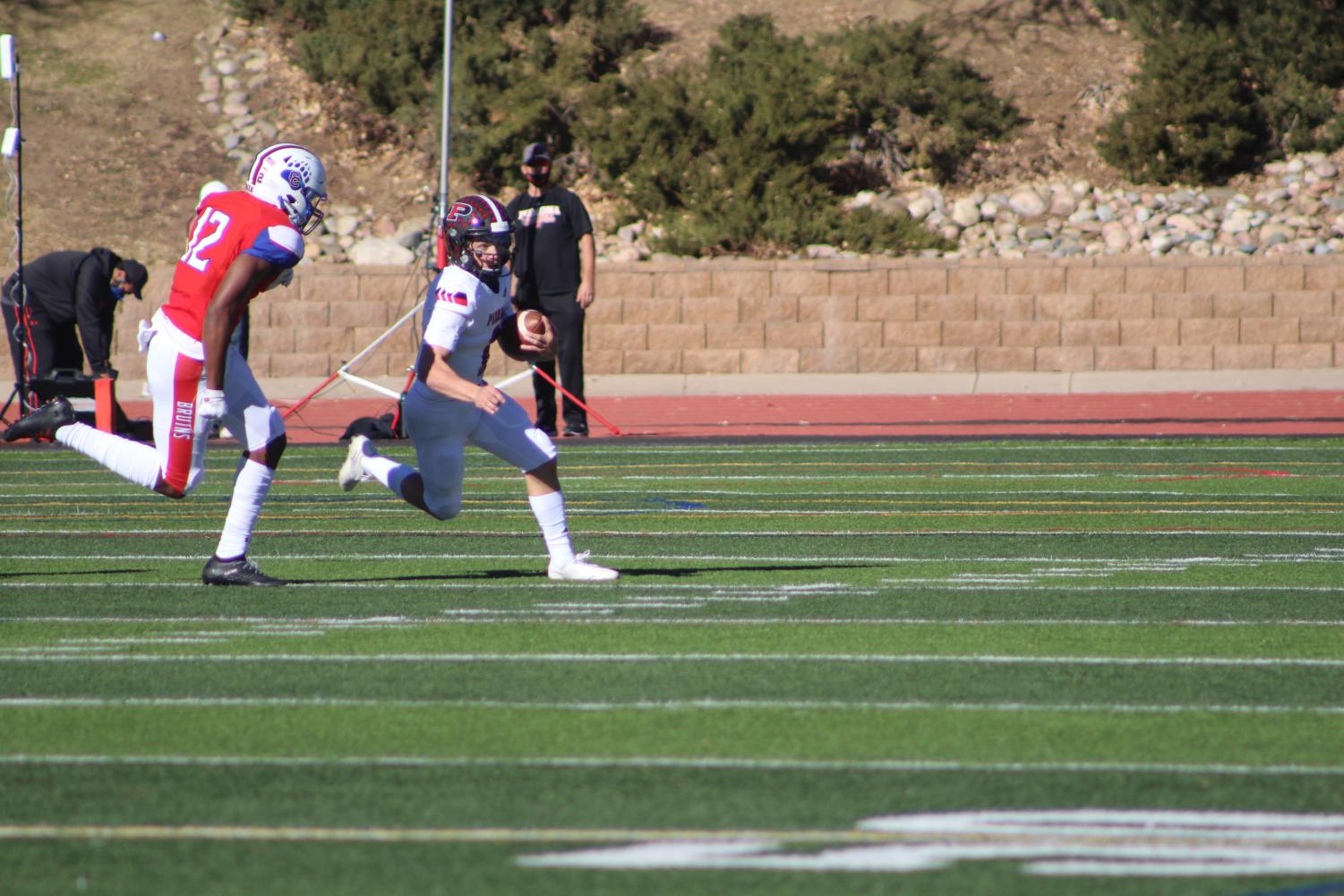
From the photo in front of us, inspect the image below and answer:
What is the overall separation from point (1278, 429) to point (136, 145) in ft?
89.6

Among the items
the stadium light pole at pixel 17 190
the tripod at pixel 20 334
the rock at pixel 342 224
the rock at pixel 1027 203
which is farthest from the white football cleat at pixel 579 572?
the rock at pixel 342 224

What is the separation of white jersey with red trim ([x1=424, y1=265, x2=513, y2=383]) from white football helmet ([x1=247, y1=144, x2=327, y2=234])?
2.27 feet

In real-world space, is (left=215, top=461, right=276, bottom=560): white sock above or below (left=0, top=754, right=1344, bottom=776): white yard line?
above

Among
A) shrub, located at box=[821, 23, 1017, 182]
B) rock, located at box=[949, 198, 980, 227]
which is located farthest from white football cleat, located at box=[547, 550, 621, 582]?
shrub, located at box=[821, 23, 1017, 182]

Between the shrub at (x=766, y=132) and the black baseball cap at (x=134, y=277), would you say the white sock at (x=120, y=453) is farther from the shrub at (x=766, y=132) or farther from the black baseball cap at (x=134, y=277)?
the shrub at (x=766, y=132)

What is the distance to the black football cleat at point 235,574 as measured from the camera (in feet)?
28.3

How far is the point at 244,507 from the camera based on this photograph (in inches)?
335

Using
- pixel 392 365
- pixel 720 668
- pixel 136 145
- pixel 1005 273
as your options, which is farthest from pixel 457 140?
pixel 720 668

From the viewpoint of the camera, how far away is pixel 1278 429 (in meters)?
18.2

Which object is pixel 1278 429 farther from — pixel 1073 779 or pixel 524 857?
pixel 524 857

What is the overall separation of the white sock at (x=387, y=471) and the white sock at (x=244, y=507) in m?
0.72

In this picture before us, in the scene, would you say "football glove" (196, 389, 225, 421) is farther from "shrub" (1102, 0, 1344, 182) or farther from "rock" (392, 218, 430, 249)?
"shrub" (1102, 0, 1344, 182)

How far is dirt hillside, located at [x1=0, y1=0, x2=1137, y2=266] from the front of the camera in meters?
37.2

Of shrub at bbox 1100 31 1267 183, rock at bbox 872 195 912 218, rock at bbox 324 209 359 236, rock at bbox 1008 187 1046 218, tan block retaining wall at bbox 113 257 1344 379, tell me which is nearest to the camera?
tan block retaining wall at bbox 113 257 1344 379
